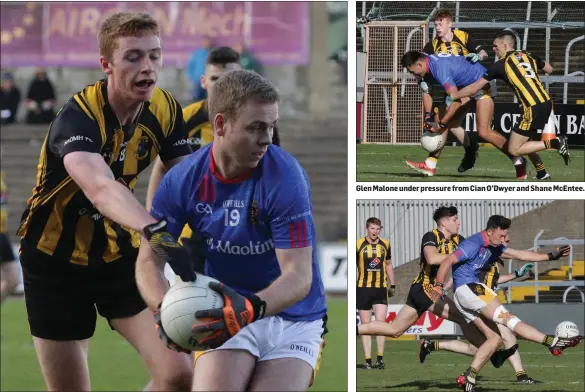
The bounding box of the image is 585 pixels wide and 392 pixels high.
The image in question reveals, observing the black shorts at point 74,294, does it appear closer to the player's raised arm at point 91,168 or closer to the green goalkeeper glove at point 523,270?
the player's raised arm at point 91,168

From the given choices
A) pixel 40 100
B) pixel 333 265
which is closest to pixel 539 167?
pixel 333 265

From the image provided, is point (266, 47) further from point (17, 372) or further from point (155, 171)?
point (155, 171)

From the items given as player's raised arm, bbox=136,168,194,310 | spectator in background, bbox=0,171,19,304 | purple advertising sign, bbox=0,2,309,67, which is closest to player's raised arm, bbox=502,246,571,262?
player's raised arm, bbox=136,168,194,310

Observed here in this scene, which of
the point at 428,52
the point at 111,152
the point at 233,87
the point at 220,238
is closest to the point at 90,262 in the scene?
the point at 111,152

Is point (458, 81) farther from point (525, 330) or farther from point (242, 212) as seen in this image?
point (242, 212)

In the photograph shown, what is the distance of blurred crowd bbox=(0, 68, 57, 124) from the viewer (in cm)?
2100

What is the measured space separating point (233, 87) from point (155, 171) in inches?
58.8

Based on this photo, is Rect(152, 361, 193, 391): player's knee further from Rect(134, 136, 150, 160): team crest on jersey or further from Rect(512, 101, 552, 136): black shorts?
Rect(512, 101, 552, 136): black shorts

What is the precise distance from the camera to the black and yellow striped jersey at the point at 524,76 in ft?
20.8

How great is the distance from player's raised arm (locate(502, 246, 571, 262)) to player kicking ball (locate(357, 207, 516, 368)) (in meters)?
0.48

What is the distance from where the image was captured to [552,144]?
6.34 metres

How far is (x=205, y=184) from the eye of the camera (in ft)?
15.5

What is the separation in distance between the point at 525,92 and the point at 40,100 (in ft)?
52.8

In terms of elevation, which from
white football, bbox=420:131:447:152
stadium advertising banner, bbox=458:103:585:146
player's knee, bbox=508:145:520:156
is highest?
stadium advertising banner, bbox=458:103:585:146
